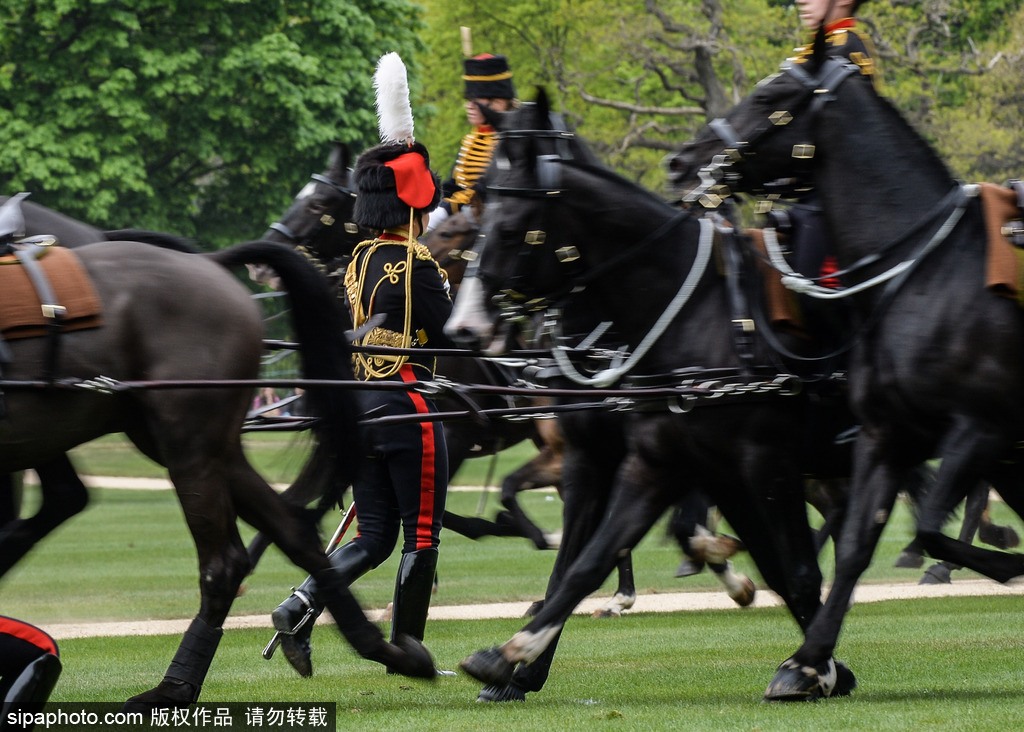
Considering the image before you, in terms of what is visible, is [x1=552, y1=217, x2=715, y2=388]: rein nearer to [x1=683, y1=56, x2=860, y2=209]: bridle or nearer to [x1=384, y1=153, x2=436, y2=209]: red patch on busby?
[x1=683, y1=56, x2=860, y2=209]: bridle

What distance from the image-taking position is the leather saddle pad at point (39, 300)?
6.15 m

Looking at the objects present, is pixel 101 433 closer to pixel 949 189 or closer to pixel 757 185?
pixel 757 185

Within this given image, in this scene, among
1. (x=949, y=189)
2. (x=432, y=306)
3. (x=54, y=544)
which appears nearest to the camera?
(x=949, y=189)

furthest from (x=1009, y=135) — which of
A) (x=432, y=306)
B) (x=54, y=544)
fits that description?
(x=432, y=306)

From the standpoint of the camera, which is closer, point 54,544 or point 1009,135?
point 54,544

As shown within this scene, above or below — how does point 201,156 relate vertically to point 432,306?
below

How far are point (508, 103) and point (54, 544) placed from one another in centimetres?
978

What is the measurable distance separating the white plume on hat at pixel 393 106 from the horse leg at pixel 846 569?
3197 mm

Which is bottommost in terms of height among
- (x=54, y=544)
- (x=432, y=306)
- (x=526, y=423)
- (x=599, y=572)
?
(x=54, y=544)

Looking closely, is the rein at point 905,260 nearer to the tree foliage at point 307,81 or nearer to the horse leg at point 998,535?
the horse leg at point 998,535

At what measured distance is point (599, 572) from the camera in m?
6.77

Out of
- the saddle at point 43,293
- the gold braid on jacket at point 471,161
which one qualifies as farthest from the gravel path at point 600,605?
the saddle at point 43,293

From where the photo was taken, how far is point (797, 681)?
658 centimetres

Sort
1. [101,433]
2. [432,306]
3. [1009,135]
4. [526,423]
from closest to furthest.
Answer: [101,433] < [432,306] < [526,423] < [1009,135]
